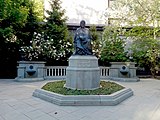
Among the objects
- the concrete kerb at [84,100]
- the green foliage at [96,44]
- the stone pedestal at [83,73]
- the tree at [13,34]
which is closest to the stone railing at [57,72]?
the green foliage at [96,44]

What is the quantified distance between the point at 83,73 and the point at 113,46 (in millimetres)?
→ 6228

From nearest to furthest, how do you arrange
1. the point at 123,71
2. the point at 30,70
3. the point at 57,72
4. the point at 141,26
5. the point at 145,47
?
the point at 30,70, the point at 123,71, the point at 57,72, the point at 141,26, the point at 145,47

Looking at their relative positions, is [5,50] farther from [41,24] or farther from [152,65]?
[152,65]

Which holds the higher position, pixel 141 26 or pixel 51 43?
pixel 141 26

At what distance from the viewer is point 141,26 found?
12586mm

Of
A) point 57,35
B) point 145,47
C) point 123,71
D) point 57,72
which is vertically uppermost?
point 57,35

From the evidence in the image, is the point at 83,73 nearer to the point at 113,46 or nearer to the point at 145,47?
the point at 113,46

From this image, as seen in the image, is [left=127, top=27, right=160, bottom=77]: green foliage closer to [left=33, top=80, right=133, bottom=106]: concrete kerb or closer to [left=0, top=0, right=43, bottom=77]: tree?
[left=0, top=0, right=43, bottom=77]: tree

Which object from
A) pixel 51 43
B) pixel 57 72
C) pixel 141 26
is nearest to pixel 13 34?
pixel 51 43

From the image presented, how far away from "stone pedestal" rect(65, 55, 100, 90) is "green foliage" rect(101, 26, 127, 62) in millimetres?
5480

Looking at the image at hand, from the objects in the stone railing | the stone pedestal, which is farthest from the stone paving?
the stone railing

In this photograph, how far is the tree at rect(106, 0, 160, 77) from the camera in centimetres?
1183

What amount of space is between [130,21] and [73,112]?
9.06 metres

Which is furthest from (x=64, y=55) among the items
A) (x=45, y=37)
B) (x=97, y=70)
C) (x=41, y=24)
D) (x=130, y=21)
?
(x=97, y=70)
